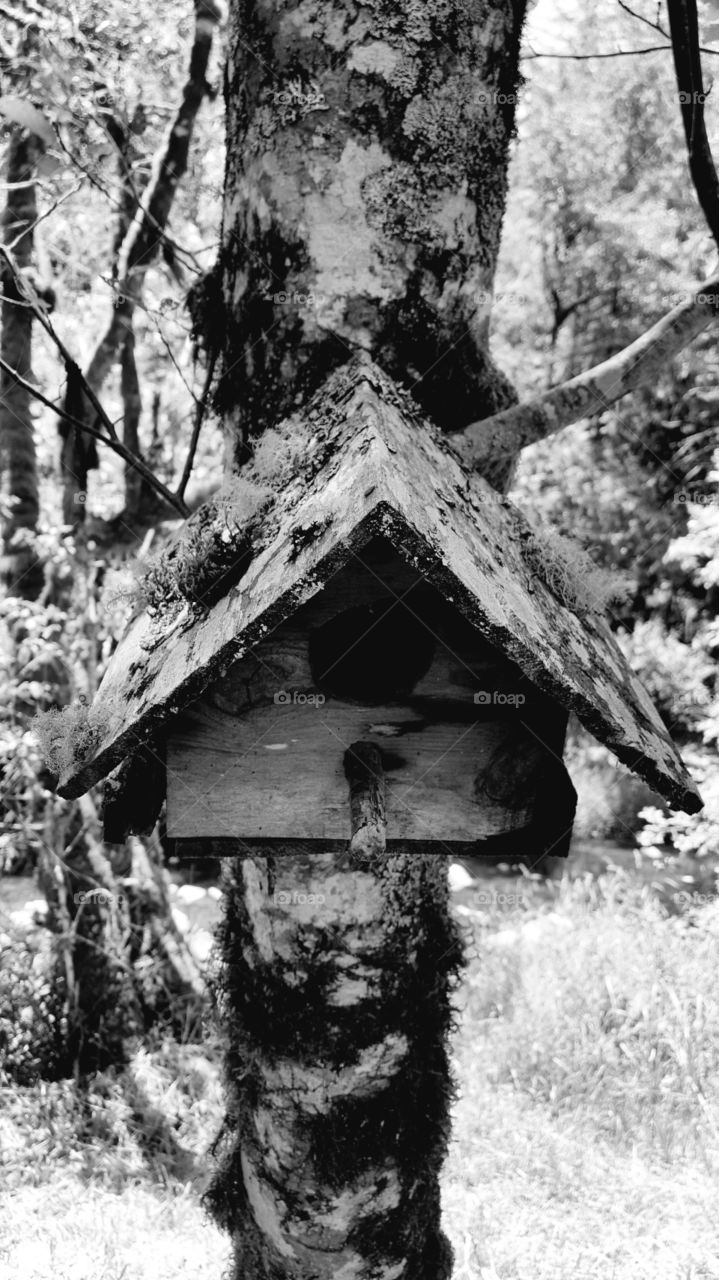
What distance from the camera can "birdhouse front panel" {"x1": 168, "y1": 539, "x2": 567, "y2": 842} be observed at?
1381mm

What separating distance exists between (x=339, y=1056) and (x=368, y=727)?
28.1 inches

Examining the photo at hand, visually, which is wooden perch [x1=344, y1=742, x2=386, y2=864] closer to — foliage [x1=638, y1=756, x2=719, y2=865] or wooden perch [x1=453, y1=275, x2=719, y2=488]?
wooden perch [x1=453, y1=275, x2=719, y2=488]

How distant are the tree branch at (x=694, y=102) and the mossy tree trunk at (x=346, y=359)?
0.32 metres

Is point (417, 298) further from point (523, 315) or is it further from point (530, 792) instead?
point (523, 315)

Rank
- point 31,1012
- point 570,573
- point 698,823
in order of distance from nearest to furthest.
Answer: point 570,573 → point 698,823 → point 31,1012

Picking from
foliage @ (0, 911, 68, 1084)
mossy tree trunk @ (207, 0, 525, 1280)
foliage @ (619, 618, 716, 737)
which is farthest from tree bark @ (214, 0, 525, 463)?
foliage @ (619, 618, 716, 737)

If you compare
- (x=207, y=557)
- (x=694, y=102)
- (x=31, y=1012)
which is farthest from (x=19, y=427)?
(x=207, y=557)

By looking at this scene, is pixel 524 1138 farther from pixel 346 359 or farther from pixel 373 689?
pixel 346 359

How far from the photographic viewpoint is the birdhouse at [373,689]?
1.23 meters

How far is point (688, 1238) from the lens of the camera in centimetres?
373

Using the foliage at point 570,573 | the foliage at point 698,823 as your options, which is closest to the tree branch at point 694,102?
the foliage at point 570,573

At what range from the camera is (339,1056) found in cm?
179

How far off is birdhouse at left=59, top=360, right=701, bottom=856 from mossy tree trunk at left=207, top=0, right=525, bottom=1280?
0.12 m

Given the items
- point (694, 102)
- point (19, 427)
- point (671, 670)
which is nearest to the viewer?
point (694, 102)
